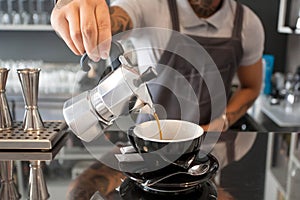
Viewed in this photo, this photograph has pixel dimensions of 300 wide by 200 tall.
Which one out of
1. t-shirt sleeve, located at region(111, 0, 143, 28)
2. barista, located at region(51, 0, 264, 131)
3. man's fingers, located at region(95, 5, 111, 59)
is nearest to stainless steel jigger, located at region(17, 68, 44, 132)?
man's fingers, located at region(95, 5, 111, 59)

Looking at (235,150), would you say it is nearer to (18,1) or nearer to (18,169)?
(18,169)

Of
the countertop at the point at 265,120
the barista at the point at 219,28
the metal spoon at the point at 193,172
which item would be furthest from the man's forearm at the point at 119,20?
the countertop at the point at 265,120

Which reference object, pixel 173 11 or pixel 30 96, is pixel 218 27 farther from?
pixel 30 96

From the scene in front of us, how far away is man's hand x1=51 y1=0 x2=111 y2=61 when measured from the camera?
0.73 m

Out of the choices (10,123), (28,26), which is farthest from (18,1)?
(10,123)

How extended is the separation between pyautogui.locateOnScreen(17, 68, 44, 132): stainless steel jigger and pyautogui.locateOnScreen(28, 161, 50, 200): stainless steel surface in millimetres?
111

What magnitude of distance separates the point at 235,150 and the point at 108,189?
38 centimetres

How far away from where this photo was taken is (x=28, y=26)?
261cm

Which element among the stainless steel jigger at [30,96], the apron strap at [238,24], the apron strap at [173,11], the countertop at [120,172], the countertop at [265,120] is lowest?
the countertop at [265,120]

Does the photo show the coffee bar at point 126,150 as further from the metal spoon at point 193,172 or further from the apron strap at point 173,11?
the apron strap at point 173,11

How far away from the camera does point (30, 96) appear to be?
35.3 inches

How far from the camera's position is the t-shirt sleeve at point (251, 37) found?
1.49 metres

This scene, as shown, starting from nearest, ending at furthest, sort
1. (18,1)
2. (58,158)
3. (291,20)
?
(58,158) → (291,20) → (18,1)

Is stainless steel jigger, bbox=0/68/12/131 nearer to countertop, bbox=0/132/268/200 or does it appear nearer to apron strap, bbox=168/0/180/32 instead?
countertop, bbox=0/132/268/200
